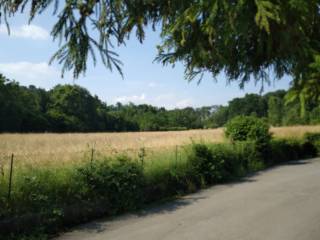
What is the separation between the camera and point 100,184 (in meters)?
9.72

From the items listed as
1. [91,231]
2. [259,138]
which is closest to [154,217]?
[91,231]

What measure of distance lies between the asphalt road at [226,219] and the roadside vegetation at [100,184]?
0.50m

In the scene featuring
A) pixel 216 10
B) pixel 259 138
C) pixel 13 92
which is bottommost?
pixel 259 138

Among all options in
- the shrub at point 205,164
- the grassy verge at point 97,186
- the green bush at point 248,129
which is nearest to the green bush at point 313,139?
the green bush at point 248,129

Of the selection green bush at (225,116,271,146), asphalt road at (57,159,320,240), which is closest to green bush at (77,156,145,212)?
asphalt road at (57,159,320,240)

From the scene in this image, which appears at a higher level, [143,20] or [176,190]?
[143,20]

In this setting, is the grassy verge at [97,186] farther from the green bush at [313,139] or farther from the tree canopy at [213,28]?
the green bush at [313,139]

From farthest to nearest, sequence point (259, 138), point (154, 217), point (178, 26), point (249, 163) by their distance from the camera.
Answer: point (259, 138), point (249, 163), point (154, 217), point (178, 26)

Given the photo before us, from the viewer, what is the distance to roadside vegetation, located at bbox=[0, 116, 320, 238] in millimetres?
7930

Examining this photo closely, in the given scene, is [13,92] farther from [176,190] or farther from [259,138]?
[176,190]

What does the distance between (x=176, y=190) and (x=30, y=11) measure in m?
9.47

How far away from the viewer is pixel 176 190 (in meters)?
12.6

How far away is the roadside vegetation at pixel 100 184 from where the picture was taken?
7.93 meters

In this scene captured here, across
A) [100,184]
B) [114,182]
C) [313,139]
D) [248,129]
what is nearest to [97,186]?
[100,184]
